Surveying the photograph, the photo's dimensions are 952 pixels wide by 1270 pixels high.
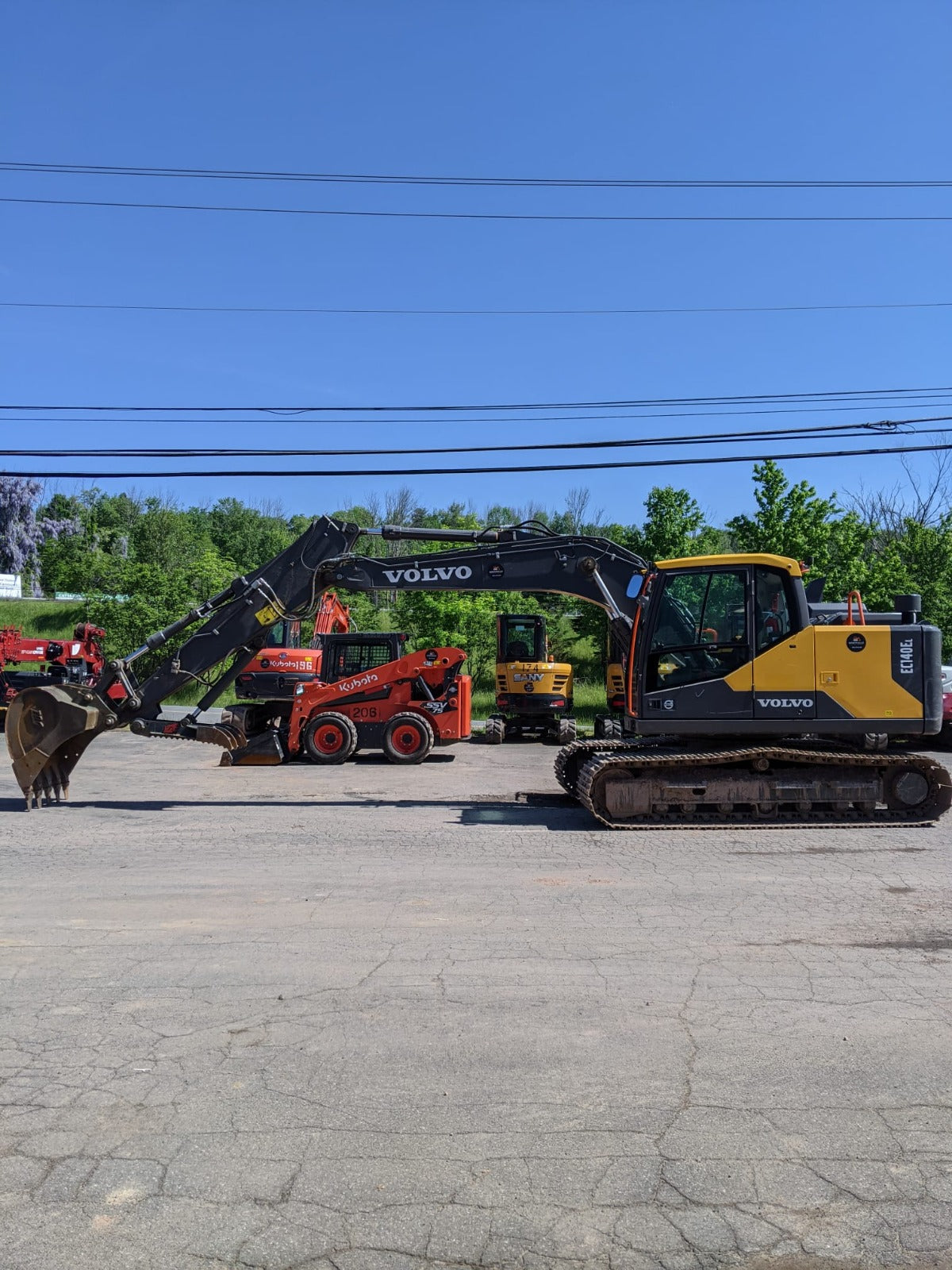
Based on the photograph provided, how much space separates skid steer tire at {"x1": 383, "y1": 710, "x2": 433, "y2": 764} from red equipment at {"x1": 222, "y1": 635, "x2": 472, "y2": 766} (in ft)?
0.05

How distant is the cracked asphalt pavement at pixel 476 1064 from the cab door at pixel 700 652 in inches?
90.9

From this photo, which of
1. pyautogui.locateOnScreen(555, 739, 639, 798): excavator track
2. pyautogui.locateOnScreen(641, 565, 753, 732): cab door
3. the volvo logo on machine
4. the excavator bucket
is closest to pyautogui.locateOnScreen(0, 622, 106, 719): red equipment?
the excavator bucket

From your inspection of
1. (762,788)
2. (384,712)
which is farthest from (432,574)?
(384,712)

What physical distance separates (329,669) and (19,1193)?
16.8 m

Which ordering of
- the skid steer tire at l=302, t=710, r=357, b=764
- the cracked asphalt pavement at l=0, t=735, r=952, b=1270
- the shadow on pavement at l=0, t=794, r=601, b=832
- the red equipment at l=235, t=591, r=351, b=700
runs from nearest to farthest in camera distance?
the cracked asphalt pavement at l=0, t=735, r=952, b=1270 → the shadow on pavement at l=0, t=794, r=601, b=832 → the skid steer tire at l=302, t=710, r=357, b=764 → the red equipment at l=235, t=591, r=351, b=700

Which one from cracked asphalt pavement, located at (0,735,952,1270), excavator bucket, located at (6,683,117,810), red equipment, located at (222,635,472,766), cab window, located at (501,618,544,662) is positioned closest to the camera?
cracked asphalt pavement, located at (0,735,952,1270)

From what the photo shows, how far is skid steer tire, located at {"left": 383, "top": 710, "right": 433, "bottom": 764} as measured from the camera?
18516mm

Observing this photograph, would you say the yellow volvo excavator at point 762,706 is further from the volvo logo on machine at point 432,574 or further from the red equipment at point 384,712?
the red equipment at point 384,712

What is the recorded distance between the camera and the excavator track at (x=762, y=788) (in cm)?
1116

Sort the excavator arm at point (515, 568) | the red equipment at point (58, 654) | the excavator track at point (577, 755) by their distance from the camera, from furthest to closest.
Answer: the red equipment at point (58, 654) < the excavator arm at point (515, 568) < the excavator track at point (577, 755)

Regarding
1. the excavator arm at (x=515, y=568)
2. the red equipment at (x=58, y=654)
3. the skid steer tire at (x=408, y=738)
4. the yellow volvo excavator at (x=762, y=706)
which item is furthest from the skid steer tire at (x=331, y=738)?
the red equipment at (x=58, y=654)

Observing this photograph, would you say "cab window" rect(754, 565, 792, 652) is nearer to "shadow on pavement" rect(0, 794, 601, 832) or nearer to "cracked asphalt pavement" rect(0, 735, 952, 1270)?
"cracked asphalt pavement" rect(0, 735, 952, 1270)

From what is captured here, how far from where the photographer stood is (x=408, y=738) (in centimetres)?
1861

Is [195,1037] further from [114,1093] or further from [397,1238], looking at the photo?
[397,1238]
